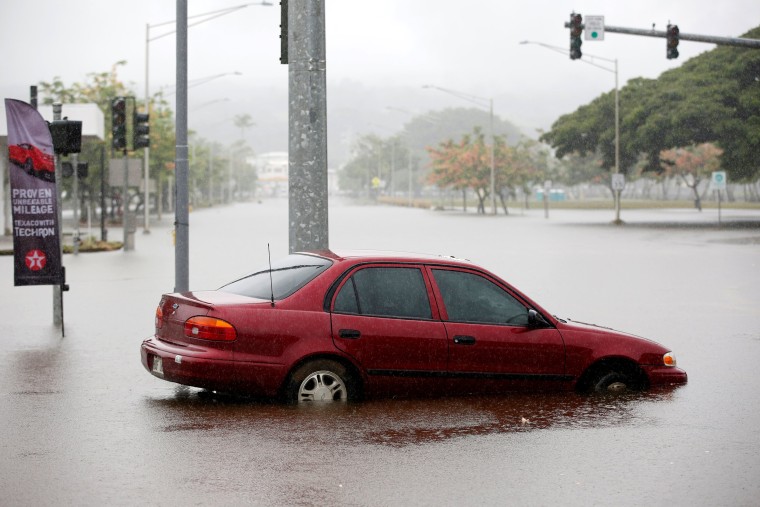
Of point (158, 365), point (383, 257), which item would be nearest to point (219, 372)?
point (158, 365)

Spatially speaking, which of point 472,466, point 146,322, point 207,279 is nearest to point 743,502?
point 472,466

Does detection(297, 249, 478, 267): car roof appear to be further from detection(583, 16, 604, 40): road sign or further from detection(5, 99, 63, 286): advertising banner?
detection(583, 16, 604, 40): road sign

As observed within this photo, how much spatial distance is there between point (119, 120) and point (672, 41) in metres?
16.2

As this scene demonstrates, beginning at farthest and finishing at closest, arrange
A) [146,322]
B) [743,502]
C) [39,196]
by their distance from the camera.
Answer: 1. [146,322]
2. [39,196]
3. [743,502]

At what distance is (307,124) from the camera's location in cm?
1270

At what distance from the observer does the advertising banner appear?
570 inches

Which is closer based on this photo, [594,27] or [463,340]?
[463,340]

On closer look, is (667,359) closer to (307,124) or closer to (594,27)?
(307,124)

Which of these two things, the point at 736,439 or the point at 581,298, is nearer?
the point at 736,439

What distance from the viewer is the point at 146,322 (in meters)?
17.0

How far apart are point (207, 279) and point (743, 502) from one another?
1816 centimetres

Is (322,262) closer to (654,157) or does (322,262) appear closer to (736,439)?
(736,439)

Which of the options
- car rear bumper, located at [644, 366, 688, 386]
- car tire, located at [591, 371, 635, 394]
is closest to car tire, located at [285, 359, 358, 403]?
car tire, located at [591, 371, 635, 394]

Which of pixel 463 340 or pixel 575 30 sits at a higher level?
pixel 575 30
